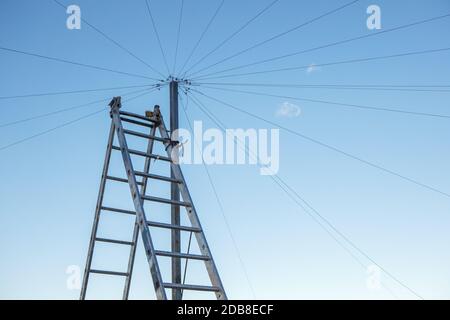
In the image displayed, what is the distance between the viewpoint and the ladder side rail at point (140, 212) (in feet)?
16.9

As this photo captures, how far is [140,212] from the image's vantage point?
589cm

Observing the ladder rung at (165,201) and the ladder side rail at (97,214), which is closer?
the ladder rung at (165,201)

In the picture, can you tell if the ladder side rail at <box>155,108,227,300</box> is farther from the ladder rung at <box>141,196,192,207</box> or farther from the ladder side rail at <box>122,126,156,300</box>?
the ladder side rail at <box>122,126,156,300</box>

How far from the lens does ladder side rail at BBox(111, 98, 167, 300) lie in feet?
16.9

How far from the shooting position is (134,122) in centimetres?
776

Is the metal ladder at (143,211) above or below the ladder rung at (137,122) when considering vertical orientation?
below

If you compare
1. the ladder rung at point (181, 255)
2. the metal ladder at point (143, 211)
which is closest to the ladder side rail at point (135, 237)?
the metal ladder at point (143, 211)

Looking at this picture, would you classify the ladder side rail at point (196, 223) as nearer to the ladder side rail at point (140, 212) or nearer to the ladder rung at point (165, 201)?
the ladder rung at point (165, 201)

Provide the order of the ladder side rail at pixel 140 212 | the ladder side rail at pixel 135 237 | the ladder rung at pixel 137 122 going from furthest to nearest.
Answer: the ladder rung at pixel 137 122
the ladder side rail at pixel 135 237
the ladder side rail at pixel 140 212

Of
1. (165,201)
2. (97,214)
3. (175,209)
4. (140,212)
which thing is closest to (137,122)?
(97,214)

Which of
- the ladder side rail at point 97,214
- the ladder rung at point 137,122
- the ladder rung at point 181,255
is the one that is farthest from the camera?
the ladder rung at point 137,122
